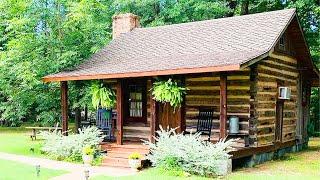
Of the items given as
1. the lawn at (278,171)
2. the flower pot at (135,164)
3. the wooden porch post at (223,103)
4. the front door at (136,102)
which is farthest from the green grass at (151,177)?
the front door at (136,102)

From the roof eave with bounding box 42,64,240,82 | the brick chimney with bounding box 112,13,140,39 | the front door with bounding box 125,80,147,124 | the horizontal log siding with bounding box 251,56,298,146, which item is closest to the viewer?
the roof eave with bounding box 42,64,240,82

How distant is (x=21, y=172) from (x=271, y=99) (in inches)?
363

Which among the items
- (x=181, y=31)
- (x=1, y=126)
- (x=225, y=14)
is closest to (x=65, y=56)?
(x=181, y=31)

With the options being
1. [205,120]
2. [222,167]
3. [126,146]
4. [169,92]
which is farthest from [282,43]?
[126,146]

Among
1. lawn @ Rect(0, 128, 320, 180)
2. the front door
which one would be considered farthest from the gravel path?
the front door

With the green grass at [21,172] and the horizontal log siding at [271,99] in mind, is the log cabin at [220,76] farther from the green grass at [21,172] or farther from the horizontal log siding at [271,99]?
the green grass at [21,172]

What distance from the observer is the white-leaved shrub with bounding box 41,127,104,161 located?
1623cm

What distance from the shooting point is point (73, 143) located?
16.3m

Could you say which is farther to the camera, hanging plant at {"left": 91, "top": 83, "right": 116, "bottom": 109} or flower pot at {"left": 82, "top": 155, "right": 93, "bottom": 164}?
hanging plant at {"left": 91, "top": 83, "right": 116, "bottom": 109}

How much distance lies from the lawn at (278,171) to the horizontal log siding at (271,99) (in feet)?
3.26

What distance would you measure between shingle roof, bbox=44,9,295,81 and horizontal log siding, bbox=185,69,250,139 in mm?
852

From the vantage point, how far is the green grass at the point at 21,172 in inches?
503

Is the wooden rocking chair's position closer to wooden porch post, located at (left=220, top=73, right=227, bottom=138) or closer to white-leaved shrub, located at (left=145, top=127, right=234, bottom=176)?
wooden porch post, located at (left=220, top=73, right=227, bottom=138)

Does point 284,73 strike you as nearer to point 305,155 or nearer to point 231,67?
point 305,155
